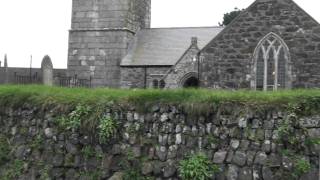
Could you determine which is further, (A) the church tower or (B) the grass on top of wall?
(A) the church tower

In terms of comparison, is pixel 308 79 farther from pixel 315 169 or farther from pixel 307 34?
pixel 315 169

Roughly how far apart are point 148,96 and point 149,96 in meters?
0.02

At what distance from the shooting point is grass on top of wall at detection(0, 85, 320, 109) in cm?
845

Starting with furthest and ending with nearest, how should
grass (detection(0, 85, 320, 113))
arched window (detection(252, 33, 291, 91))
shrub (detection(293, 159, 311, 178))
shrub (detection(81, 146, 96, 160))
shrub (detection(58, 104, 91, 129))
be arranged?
arched window (detection(252, 33, 291, 91)) → shrub (detection(58, 104, 91, 129)) → shrub (detection(81, 146, 96, 160)) → grass (detection(0, 85, 320, 113)) → shrub (detection(293, 159, 311, 178))

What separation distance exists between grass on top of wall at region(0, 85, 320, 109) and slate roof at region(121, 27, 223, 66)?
18.4 m

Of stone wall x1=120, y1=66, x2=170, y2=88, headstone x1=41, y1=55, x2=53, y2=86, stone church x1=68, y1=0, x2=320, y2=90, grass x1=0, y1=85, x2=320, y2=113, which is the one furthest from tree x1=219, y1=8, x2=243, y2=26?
grass x1=0, y1=85, x2=320, y2=113

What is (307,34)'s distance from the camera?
18734mm

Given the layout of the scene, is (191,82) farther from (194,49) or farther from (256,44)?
(256,44)

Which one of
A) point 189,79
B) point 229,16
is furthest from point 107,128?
point 229,16

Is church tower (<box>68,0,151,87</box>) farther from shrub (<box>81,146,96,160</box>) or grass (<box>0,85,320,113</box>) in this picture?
shrub (<box>81,146,96,160</box>)

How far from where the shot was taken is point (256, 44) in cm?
1953

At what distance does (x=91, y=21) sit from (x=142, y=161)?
24.8m

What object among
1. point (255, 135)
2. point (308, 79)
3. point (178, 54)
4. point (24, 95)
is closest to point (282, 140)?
point (255, 135)

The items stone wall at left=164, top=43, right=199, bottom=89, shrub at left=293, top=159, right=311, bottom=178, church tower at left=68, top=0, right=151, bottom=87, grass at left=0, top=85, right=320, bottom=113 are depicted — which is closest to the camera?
shrub at left=293, top=159, right=311, bottom=178
